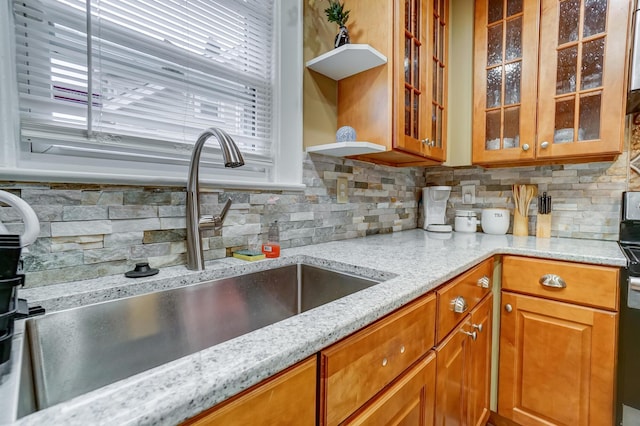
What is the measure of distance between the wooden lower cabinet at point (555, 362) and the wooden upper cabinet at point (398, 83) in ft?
2.94

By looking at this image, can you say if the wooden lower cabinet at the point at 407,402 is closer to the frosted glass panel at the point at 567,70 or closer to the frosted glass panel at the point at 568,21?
the frosted glass panel at the point at 567,70

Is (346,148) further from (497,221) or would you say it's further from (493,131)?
(497,221)

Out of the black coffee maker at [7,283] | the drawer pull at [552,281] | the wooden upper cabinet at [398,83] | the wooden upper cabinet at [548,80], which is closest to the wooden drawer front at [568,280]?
the drawer pull at [552,281]

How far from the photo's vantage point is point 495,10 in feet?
5.75

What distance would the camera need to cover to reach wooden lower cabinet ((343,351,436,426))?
662mm

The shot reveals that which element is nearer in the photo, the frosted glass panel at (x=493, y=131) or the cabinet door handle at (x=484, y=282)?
the cabinet door handle at (x=484, y=282)

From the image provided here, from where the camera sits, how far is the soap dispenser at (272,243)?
46.2 inches

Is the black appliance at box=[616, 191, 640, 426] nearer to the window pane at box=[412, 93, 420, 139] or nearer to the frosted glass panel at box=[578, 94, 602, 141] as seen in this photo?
the frosted glass panel at box=[578, 94, 602, 141]

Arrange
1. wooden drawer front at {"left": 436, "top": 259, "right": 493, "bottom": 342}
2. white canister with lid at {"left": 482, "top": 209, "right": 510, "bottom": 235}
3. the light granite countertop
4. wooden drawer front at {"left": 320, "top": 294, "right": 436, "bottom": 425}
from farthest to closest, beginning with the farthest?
white canister with lid at {"left": 482, "top": 209, "right": 510, "bottom": 235} → wooden drawer front at {"left": 436, "top": 259, "right": 493, "bottom": 342} → wooden drawer front at {"left": 320, "top": 294, "right": 436, "bottom": 425} → the light granite countertop

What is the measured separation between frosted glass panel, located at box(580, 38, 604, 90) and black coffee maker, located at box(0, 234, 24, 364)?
214 centimetres

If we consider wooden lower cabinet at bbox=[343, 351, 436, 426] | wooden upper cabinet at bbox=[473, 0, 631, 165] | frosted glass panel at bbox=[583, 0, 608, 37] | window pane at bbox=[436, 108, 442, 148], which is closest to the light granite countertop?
wooden lower cabinet at bbox=[343, 351, 436, 426]

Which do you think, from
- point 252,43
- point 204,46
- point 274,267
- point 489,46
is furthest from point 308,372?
point 489,46

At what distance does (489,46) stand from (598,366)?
5.54 ft

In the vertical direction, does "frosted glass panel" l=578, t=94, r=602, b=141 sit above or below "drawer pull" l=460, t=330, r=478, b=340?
above
